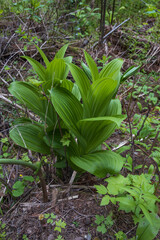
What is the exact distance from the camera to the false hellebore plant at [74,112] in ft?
4.37

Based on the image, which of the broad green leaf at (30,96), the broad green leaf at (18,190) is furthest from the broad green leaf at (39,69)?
the broad green leaf at (18,190)

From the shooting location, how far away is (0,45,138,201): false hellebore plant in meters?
1.33

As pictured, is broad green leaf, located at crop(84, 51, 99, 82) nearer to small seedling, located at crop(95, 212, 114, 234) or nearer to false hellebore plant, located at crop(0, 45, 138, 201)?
false hellebore plant, located at crop(0, 45, 138, 201)

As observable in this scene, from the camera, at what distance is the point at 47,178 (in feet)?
5.45

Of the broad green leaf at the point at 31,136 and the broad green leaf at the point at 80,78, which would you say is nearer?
the broad green leaf at the point at 80,78

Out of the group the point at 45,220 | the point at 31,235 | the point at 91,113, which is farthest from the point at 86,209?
the point at 91,113

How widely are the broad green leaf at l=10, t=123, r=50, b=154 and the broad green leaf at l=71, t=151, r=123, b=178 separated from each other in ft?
0.96

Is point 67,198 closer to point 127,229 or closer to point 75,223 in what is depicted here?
point 75,223

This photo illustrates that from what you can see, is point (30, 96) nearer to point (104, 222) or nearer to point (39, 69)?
point (39, 69)

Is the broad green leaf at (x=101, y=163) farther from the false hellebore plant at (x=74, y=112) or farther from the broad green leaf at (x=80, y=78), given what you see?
the broad green leaf at (x=80, y=78)

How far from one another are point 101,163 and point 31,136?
0.63 meters

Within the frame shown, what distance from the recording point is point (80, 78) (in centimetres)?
137

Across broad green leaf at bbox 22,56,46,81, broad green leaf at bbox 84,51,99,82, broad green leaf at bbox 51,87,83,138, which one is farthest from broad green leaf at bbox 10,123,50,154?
broad green leaf at bbox 84,51,99,82

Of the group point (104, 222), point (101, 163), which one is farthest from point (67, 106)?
point (104, 222)
